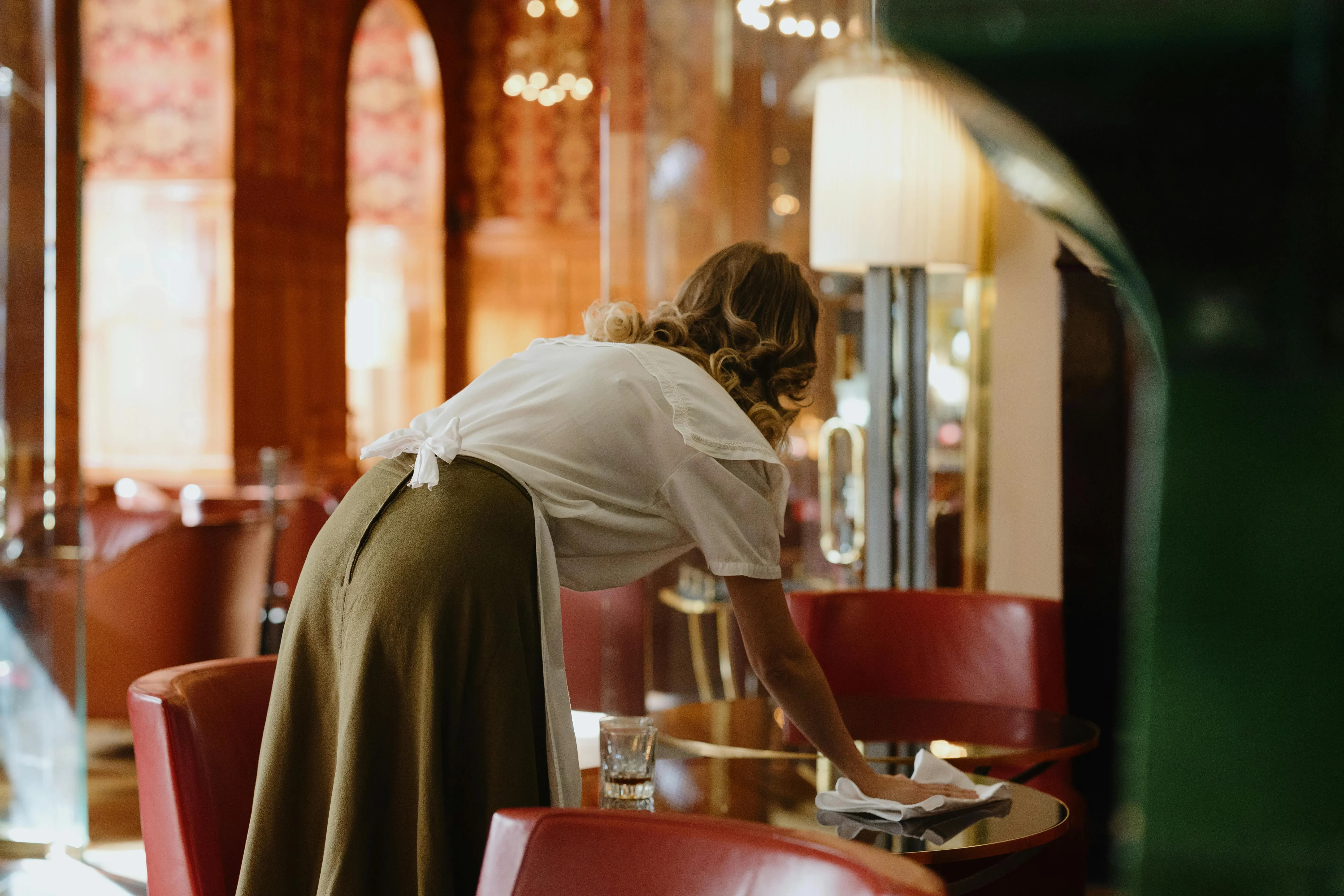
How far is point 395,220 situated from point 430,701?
8.46 m

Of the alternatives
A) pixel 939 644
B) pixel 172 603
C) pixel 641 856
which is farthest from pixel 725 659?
pixel 641 856

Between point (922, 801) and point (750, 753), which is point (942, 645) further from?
point (922, 801)

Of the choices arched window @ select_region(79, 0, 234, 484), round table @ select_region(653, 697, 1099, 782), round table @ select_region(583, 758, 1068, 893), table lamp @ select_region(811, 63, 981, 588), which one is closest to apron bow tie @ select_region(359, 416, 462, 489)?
round table @ select_region(583, 758, 1068, 893)

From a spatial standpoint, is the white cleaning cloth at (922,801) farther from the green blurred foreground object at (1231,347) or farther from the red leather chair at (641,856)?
the green blurred foreground object at (1231,347)

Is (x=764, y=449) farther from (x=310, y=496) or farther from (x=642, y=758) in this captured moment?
(x=310, y=496)

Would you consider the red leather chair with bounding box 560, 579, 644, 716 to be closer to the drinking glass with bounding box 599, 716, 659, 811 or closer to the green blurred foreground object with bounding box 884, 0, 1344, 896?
the drinking glass with bounding box 599, 716, 659, 811

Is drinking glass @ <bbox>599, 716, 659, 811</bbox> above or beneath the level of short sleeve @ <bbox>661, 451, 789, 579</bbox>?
beneath

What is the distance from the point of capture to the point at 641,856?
37.6 inches

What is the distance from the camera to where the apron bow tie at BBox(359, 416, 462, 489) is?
1.50 m

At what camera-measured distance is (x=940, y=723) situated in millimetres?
2246

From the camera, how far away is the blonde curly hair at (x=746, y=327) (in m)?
1.68

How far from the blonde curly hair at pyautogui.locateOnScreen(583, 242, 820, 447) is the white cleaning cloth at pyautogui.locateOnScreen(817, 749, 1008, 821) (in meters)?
0.46

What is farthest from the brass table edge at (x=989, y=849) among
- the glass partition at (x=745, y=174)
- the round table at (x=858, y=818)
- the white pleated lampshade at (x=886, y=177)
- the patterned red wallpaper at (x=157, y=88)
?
the patterned red wallpaper at (x=157, y=88)

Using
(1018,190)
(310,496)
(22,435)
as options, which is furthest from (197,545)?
(1018,190)
